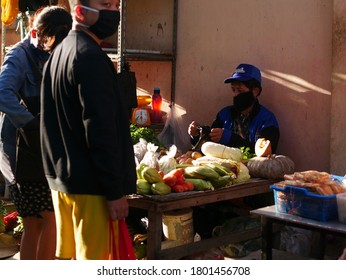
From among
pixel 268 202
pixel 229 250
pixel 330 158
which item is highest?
pixel 330 158

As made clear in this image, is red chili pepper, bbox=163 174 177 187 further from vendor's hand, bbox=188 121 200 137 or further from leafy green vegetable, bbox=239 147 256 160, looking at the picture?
vendor's hand, bbox=188 121 200 137

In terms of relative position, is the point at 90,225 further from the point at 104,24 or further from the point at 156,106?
the point at 156,106

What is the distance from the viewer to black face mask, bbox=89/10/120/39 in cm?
283

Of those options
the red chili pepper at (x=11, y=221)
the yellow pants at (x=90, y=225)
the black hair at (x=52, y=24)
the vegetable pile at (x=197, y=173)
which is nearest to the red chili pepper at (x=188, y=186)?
the vegetable pile at (x=197, y=173)

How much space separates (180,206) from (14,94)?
1.42 m

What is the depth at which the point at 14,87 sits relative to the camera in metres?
3.54

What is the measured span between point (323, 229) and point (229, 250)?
1630 mm

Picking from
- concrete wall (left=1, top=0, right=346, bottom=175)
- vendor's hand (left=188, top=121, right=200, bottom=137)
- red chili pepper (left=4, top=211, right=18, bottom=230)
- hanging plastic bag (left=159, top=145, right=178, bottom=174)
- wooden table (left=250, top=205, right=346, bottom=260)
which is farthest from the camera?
red chili pepper (left=4, top=211, right=18, bottom=230)

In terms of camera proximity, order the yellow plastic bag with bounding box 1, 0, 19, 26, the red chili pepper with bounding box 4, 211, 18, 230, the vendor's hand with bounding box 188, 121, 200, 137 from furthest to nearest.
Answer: the yellow plastic bag with bounding box 1, 0, 19, 26 < the red chili pepper with bounding box 4, 211, 18, 230 < the vendor's hand with bounding box 188, 121, 200, 137

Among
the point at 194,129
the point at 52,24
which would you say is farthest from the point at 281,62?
the point at 52,24

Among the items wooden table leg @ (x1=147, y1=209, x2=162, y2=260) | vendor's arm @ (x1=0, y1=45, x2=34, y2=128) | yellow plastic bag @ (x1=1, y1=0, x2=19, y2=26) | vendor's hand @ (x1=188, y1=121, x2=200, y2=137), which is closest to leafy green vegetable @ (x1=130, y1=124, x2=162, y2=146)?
vendor's hand @ (x1=188, y1=121, x2=200, y2=137)

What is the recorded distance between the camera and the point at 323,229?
10.5ft

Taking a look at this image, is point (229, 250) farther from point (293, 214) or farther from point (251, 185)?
point (293, 214)
